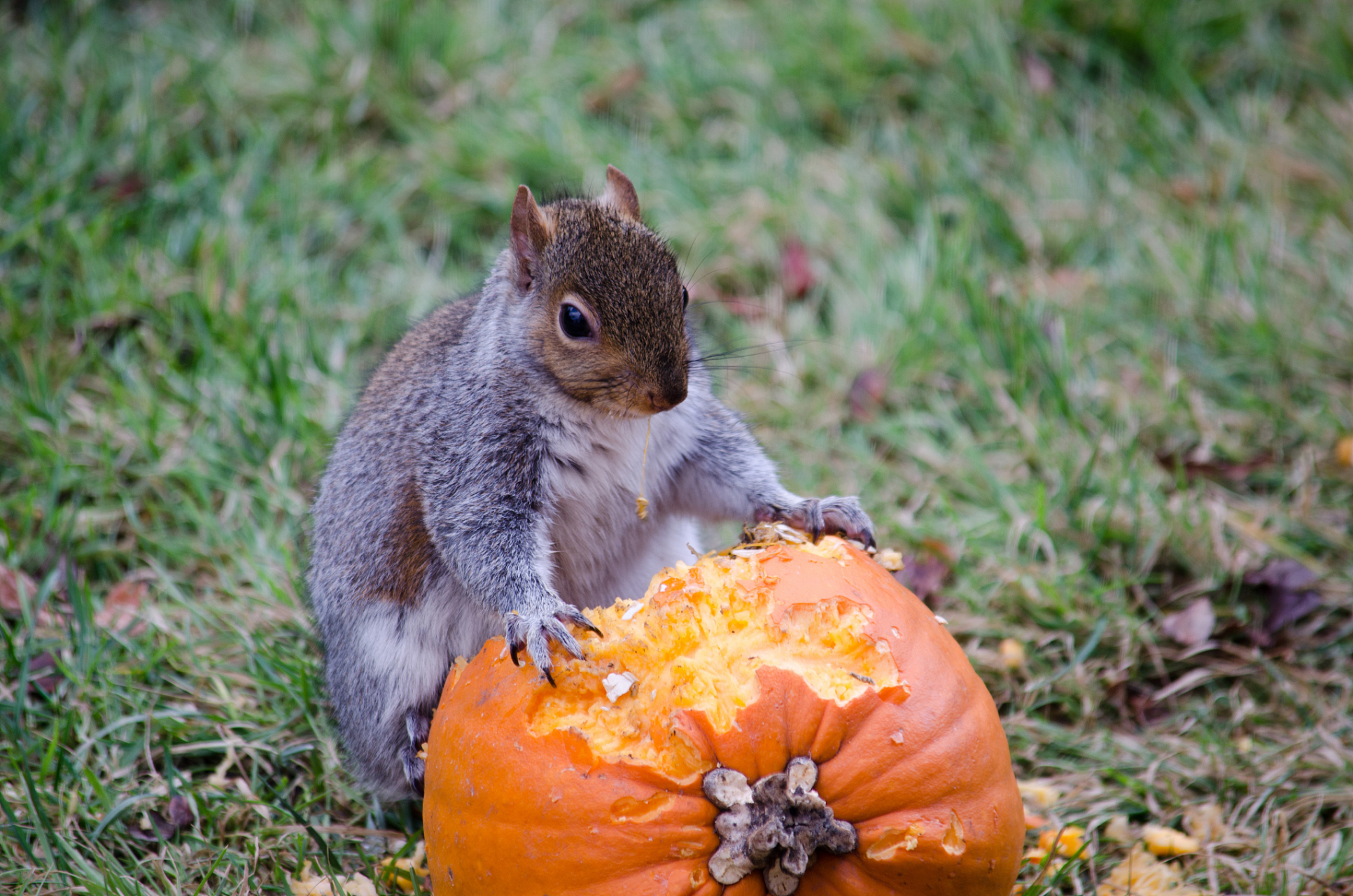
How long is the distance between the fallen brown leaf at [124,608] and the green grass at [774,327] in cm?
4

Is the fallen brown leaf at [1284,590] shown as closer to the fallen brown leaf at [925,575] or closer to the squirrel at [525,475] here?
the fallen brown leaf at [925,575]

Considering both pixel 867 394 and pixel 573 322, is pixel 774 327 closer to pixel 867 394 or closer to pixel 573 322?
pixel 867 394

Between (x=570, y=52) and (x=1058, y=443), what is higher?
(x=570, y=52)

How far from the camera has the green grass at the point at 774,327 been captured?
9.45 feet

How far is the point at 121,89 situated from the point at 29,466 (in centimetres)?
212

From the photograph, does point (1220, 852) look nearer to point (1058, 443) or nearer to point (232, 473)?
point (1058, 443)

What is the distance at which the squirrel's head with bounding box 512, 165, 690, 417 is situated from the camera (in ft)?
8.12

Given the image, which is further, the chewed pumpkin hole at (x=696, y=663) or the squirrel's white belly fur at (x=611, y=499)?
the squirrel's white belly fur at (x=611, y=499)

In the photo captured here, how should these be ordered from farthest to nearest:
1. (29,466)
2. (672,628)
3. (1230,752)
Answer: (29,466)
(1230,752)
(672,628)

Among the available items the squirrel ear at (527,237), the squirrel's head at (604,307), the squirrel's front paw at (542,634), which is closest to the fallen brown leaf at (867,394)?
the squirrel's head at (604,307)

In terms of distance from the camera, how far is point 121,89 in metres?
5.04

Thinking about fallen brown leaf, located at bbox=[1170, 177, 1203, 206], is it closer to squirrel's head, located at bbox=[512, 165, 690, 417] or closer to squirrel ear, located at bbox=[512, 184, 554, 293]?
squirrel's head, located at bbox=[512, 165, 690, 417]

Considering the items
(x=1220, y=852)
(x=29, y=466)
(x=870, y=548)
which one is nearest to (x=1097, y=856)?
(x=1220, y=852)

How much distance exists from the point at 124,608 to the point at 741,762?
7.56 ft
